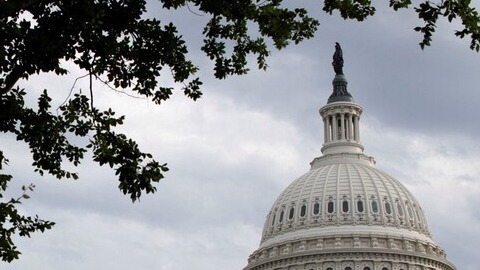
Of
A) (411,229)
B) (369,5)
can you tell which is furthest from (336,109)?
(369,5)

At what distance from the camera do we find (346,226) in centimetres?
12669

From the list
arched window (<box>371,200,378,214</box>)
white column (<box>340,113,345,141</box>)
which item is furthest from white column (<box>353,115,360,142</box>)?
arched window (<box>371,200,378,214</box>)

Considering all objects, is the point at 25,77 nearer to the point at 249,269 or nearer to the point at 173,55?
the point at 173,55

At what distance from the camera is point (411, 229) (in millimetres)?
129500

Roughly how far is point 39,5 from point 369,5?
6521 mm

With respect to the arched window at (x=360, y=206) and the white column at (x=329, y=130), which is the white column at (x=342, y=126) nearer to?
the white column at (x=329, y=130)

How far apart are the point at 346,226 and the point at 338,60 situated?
119 ft

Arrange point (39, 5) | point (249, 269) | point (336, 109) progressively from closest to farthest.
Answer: point (39, 5) → point (249, 269) → point (336, 109)

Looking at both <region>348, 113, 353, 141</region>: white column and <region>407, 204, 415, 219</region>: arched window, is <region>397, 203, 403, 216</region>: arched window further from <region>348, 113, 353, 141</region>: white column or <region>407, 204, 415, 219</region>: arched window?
<region>348, 113, 353, 141</region>: white column

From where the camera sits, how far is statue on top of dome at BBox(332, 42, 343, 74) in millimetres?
153750

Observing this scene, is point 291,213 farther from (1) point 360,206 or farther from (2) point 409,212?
(2) point 409,212

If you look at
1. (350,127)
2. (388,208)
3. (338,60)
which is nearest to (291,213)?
(388,208)

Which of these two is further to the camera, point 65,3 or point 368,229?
point 368,229

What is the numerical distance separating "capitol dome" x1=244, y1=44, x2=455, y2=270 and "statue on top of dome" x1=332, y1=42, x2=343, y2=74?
62.9ft
